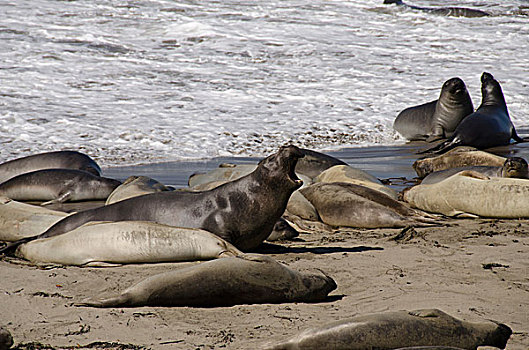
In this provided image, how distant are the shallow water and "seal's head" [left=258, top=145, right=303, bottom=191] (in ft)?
17.6

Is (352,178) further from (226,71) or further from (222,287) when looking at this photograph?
(226,71)

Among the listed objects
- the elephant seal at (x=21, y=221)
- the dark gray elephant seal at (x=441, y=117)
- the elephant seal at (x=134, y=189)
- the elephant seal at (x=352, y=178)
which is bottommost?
the dark gray elephant seal at (x=441, y=117)

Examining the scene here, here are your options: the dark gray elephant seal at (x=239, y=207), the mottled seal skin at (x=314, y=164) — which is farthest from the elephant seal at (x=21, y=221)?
the mottled seal skin at (x=314, y=164)

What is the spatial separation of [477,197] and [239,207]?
2114 mm

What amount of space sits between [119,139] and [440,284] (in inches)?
301

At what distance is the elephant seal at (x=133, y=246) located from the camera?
3771 mm

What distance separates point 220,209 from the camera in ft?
13.5

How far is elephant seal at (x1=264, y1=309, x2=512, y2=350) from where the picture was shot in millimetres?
2086

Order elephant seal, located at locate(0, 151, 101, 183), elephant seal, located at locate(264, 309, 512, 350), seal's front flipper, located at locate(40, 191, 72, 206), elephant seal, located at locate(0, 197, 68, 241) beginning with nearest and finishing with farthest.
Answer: elephant seal, located at locate(264, 309, 512, 350) → elephant seal, located at locate(0, 197, 68, 241) → seal's front flipper, located at locate(40, 191, 72, 206) → elephant seal, located at locate(0, 151, 101, 183)

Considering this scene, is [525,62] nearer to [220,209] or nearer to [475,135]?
[475,135]

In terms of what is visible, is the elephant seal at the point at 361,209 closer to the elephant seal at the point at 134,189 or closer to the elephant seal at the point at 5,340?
the elephant seal at the point at 134,189

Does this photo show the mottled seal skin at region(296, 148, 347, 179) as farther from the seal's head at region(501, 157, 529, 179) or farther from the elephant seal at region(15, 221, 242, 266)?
the elephant seal at region(15, 221, 242, 266)

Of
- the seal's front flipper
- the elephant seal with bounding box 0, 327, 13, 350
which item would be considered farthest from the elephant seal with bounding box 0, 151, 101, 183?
the elephant seal with bounding box 0, 327, 13, 350

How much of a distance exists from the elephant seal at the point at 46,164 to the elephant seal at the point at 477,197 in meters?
3.55
